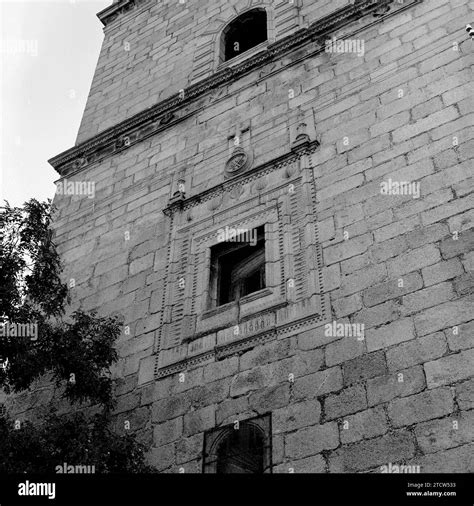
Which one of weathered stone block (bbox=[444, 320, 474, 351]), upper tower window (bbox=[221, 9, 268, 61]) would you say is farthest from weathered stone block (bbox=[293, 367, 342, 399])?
upper tower window (bbox=[221, 9, 268, 61])

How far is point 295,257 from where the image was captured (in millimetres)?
9102

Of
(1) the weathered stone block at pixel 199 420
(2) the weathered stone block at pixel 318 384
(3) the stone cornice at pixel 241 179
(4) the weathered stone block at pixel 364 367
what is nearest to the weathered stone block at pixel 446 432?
(4) the weathered stone block at pixel 364 367

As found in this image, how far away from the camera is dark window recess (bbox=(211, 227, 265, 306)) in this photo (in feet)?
31.5

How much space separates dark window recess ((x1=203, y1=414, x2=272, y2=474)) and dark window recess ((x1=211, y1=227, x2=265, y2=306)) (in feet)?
6.37

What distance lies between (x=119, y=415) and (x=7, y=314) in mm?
1885

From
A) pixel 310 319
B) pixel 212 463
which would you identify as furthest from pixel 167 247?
pixel 212 463

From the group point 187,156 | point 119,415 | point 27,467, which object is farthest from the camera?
point 187,156

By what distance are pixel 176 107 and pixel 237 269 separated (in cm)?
411

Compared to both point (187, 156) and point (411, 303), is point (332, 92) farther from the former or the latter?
point (411, 303)

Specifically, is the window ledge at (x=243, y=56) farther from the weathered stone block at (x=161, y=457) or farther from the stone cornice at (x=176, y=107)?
the weathered stone block at (x=161, y=457)

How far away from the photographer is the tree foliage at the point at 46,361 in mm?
7262

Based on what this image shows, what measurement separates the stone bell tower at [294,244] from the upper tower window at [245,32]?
9.2 inches

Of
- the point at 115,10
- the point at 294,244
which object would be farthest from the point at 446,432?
the point at 115,10

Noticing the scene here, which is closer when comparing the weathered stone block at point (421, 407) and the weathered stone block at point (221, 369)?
the weathered stone block at point (421, 407)
